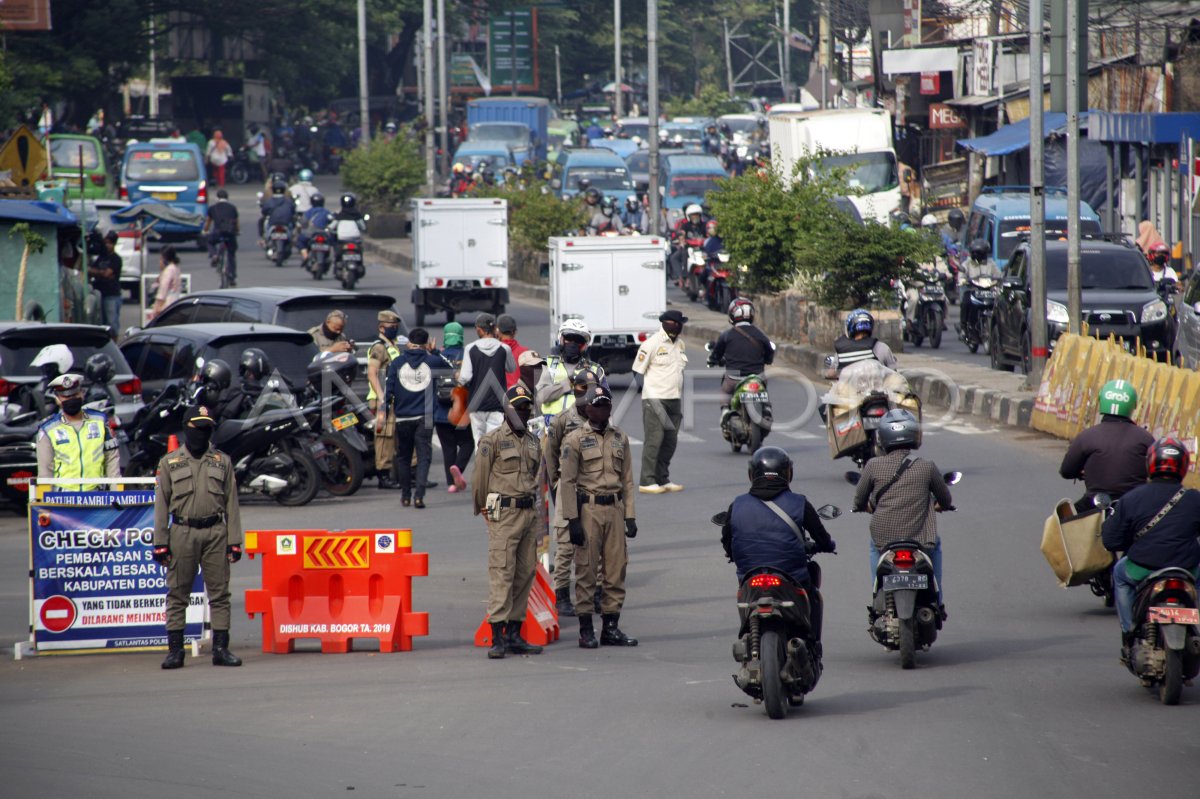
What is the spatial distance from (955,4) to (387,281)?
18023 mm

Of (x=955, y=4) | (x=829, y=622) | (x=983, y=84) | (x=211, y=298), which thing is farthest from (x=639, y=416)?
(x=983, y=84)

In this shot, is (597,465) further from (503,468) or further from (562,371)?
(562,371)

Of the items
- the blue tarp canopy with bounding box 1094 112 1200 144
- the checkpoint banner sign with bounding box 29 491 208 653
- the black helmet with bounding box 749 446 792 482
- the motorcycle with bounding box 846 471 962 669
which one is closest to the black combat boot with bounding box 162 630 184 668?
the checkpoint banner sign with bounding box 29 491 208 653

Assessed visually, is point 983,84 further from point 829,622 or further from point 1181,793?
point 1181,793

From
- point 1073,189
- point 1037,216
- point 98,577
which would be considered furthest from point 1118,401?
point 1073,189

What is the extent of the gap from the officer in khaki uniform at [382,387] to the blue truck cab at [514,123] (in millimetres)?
41621

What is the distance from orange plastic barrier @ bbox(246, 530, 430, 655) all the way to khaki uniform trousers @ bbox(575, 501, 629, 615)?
0.96m

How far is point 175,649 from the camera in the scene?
390 inches

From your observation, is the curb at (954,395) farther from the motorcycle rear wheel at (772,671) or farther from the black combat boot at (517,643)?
the motorcycle rear wheel at (772,671)

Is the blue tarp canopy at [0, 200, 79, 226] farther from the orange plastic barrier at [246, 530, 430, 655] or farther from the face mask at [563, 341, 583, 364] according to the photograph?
the orange plastic barrier at [246, 530, 430, 655]

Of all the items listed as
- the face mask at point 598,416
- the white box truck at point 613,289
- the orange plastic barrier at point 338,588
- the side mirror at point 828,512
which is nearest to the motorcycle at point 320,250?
the white box truck at point 613,289

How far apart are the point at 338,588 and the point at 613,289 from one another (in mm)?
13034

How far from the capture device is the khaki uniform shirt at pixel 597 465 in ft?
33.7

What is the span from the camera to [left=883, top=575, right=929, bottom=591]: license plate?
9.26 meters
